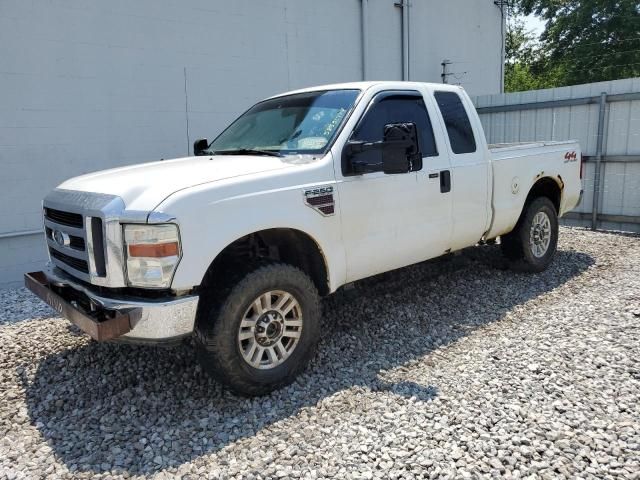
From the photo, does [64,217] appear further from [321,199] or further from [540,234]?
[540,234]

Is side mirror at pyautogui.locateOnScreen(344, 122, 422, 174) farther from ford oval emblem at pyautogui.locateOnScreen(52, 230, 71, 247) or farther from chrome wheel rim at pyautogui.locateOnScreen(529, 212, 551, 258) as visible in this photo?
chrome wheel rim at pyautogui.locateOnScreen(529, 212, 551, 258)

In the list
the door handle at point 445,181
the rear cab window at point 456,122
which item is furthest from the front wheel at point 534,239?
the door handle at point 445,181

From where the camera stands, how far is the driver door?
4.09 meters

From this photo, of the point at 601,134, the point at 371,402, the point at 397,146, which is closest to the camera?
the point at 371,402

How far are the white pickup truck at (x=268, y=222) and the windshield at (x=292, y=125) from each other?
2cm

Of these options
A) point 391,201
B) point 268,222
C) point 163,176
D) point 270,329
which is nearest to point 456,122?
point 391,201

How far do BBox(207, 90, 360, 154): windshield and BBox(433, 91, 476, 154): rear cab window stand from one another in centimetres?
109

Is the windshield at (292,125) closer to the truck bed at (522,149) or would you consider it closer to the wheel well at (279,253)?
the wheel well at (279,253)

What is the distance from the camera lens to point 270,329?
3693 mm

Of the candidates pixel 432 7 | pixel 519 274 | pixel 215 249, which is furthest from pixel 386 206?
pixel 432 7

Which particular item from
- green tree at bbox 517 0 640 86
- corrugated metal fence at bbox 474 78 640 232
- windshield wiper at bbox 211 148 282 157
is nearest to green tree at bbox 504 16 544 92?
green tree at bbox 517 0 640 86

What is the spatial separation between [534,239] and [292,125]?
3.51 metres

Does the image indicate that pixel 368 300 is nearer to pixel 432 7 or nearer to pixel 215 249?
pixel 215 249

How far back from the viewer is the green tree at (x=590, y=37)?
25.4 meters
